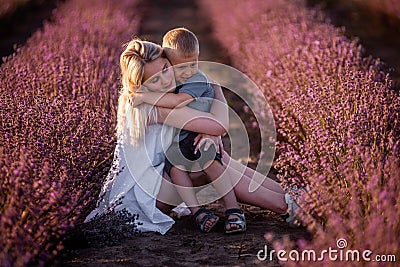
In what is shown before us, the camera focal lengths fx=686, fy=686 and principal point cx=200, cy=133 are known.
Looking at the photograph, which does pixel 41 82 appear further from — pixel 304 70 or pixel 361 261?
pixel 361 261

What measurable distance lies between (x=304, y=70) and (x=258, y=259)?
6.73ft

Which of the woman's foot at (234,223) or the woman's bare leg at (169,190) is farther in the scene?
the woman's bare leg at (169,190)

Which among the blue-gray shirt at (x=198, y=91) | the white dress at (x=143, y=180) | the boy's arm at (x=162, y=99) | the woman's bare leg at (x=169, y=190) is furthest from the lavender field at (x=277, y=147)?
the blue-gray shirt at (x=198, y=91)

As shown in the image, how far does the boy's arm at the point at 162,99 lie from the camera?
3.64 m

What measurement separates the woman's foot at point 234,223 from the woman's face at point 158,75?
0.76 metres

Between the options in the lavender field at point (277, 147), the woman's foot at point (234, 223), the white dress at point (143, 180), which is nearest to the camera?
the lavender field at point (277, 147)

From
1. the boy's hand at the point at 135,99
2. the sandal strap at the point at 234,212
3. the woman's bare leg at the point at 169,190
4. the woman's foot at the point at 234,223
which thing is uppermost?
the boy's hand at the point at 135,99

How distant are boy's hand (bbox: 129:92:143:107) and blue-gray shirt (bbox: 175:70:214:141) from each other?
22 centimetres

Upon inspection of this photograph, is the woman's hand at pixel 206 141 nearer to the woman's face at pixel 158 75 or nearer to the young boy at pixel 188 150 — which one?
the young boy at pixel 188 150

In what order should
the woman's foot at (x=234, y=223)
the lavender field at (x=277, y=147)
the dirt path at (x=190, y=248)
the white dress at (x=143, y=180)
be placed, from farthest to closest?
1. the white dress at (x=143, y=180)
2. the woman's foot at (x=234, y=223)
3. the dirt path at (x=190, y=248)
4. the lavender field at (x=277, y=147)

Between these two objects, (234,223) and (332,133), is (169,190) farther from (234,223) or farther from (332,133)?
(332,133)

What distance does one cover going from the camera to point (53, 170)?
3.20 metres

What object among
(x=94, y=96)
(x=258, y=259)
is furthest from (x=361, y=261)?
(x=94, y=96)

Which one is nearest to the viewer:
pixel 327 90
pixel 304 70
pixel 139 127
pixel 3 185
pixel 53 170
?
pixel 3 185
